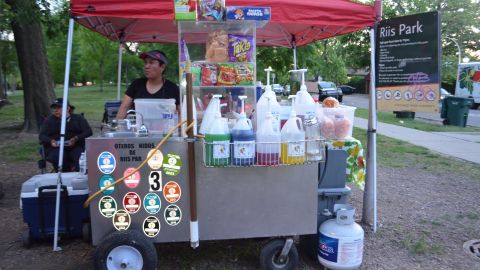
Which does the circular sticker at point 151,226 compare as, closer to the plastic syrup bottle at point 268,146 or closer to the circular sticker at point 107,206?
the circular sticker at point 107,206

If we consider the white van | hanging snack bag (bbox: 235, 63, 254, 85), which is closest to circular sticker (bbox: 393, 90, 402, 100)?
hanging snack bag (bbox: 235, 63, 254, 85)

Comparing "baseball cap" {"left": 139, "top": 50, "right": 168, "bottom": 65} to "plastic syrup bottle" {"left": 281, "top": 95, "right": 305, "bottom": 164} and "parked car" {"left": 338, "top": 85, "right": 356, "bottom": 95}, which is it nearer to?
"plastic syrup bottle" {"left": 281, "top": 95, "right": 305, "bottom": 164}

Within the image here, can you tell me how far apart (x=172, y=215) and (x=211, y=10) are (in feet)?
5.51

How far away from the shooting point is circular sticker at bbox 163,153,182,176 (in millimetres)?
3131

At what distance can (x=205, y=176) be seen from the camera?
Answer: 3.19 metres

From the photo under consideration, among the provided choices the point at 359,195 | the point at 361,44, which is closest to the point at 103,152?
the point at 359,195

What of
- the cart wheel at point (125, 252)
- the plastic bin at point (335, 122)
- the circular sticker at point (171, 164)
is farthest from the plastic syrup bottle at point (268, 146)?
the cart wheel at point (125, 252)

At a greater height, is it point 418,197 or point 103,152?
point 103,152

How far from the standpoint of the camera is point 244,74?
3553mm

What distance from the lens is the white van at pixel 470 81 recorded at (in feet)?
79.8

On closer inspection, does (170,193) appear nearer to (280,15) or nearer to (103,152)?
(103,152)

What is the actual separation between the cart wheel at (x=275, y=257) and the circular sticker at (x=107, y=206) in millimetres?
1280

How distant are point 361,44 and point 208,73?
2683 cm

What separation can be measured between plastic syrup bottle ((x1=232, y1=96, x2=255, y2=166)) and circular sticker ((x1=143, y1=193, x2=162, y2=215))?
2.34 ft
